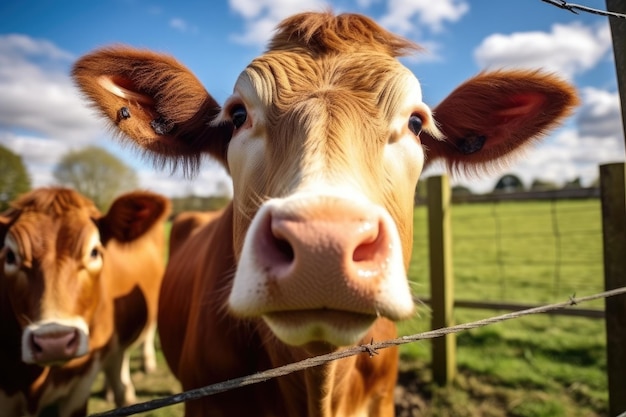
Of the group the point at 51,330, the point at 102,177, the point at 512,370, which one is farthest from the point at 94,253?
the point at 102,177

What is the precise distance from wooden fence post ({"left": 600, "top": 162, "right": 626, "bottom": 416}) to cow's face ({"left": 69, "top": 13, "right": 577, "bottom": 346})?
67 cm

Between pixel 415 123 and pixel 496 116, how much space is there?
0.83 metres

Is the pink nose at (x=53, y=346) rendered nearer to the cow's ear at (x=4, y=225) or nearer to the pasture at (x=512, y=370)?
the cow's ear at (x=4, y=225)

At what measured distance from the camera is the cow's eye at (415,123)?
202cm

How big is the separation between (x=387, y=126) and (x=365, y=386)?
156cm

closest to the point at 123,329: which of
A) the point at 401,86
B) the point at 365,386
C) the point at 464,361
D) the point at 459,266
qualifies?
the point at 365,386

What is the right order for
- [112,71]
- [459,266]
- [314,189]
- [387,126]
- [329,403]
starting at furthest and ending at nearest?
[459,266] → [112,71] → [329,403] → [387,126] → [314,189]

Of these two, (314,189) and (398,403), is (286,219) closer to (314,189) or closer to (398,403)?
(314,189)

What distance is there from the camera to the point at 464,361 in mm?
5113

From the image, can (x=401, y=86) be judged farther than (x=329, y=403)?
No

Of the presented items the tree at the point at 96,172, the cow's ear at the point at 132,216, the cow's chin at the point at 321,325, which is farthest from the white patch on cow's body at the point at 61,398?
the tree at the point at 96,172

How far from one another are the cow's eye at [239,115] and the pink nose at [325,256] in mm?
1006

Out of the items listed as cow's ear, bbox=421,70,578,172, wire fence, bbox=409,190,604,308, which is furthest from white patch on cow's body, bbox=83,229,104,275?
wire fence, bbox=409,190,604,308

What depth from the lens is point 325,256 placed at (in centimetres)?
108
